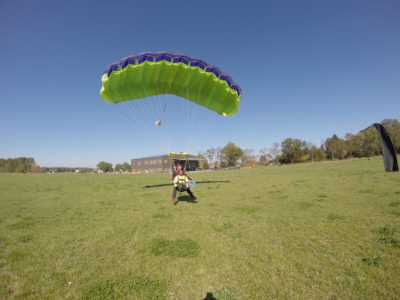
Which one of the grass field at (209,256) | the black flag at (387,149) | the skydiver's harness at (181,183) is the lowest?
the grass field at (209,256)

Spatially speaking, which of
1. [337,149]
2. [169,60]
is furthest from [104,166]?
[169,60]

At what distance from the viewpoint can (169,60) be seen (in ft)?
36.0

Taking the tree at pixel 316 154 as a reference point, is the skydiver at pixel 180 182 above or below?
below

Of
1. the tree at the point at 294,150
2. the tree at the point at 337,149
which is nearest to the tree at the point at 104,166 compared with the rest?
the tree at the point at 294,150

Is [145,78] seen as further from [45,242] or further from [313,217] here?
[313,217]

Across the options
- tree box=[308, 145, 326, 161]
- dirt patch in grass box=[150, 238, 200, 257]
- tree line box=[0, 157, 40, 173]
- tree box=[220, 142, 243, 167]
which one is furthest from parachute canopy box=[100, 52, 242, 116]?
tree line box=[0, 157, 40, 173]

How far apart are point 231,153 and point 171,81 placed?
98522 mm

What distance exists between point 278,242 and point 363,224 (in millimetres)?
2874

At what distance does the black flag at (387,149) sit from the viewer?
16.5 meters

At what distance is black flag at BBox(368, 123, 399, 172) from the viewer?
54.0 feet

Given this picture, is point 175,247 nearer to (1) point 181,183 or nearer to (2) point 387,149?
(1) point 181,183

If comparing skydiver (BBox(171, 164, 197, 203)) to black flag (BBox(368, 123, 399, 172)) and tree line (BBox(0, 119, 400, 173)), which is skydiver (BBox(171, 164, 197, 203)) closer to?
black flag (BBox(368, 123, 399, 172))

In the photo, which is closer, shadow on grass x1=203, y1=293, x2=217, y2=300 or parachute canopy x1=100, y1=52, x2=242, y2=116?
shadow on grass x1=203, y1=293, x2=217, y2=300

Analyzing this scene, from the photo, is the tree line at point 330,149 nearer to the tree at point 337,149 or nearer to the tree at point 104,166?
the tree at point 337,149
